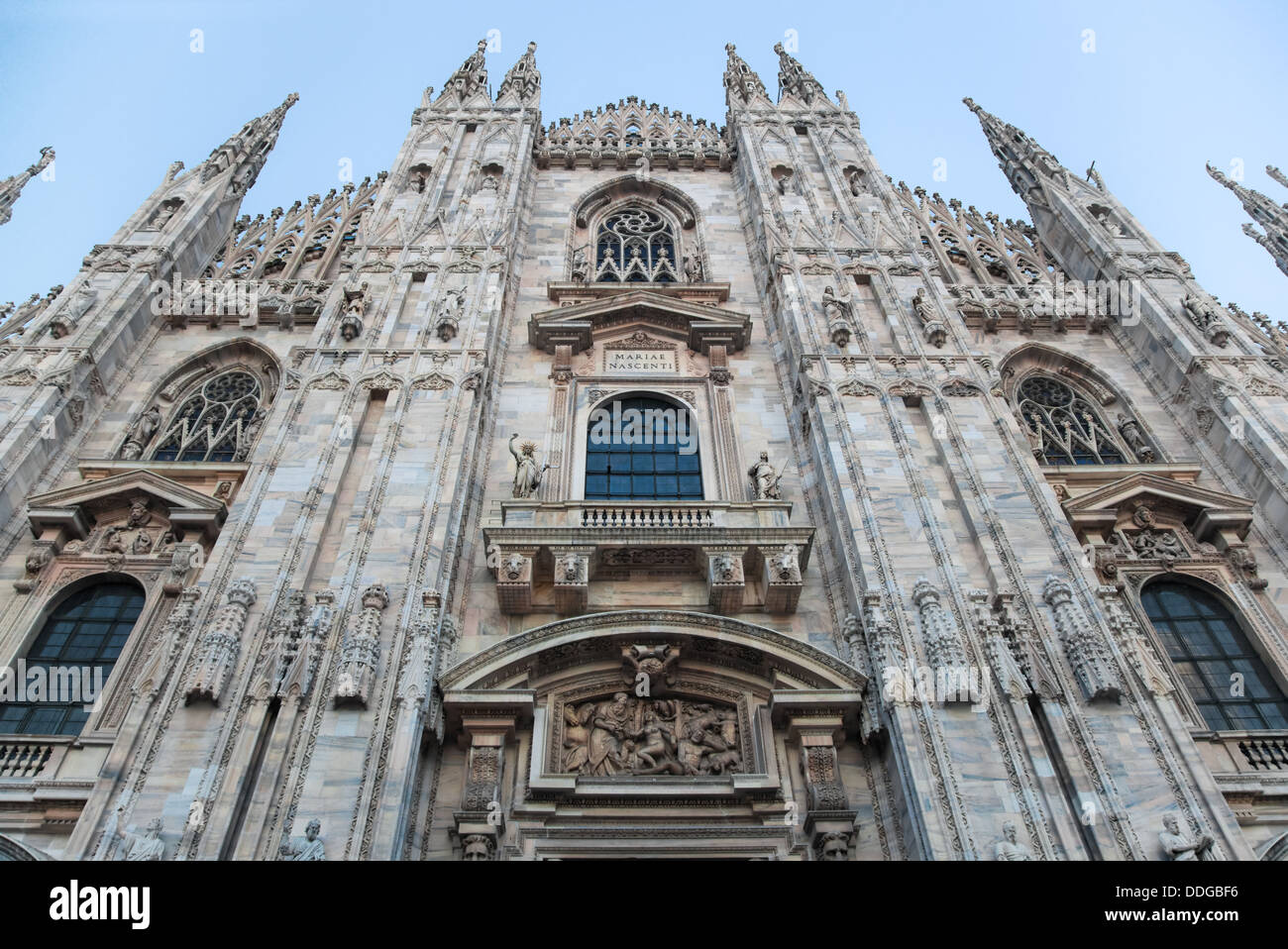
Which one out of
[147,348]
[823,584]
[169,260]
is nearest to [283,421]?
[147,348]

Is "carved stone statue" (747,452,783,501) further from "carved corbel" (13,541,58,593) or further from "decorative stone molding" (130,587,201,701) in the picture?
"carved corbel" (13,541,58,593)

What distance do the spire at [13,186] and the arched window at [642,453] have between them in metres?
12.5

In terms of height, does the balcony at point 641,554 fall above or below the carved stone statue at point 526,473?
below

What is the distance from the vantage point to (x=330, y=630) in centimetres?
1222

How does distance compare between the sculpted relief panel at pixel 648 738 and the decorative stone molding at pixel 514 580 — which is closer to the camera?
the sculpted relief panel at pixel 648 738

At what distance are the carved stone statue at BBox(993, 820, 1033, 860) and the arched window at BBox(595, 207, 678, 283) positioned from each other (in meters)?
14.6

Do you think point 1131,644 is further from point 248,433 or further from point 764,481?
point 248,433

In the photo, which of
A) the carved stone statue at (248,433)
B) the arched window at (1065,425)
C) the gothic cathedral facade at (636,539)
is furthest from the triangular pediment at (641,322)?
the arched window at (1065,425)

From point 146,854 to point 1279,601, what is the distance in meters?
15.1

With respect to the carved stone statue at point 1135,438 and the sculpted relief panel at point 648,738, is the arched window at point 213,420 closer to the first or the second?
the sculpted relief panel at point 648,738

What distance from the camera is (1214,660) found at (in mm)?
14203

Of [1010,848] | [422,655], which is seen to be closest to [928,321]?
[1010,848]

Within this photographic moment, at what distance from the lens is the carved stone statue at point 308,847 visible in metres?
9.84
